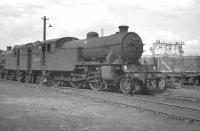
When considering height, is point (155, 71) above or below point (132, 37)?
below

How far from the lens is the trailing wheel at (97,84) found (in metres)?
14.8

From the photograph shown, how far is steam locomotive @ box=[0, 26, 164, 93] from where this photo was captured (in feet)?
45.3

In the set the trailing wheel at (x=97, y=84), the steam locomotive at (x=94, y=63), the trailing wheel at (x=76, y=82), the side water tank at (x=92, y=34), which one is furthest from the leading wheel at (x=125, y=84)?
the side water tank at (x=92, y=34)

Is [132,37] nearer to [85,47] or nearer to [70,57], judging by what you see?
[85,47]

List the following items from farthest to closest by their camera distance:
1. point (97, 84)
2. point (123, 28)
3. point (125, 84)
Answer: point (97, 84), point (123, 28), point (125, 84)

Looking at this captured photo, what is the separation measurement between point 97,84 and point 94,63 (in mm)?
1335

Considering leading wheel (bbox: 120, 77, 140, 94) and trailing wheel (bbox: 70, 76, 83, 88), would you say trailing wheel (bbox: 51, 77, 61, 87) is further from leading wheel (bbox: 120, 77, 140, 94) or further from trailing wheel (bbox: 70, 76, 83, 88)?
leading wheel (bbox: 120, 77, 140, 94)

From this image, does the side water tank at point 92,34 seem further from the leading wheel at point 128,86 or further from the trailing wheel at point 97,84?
the leading wheel at point 128,86

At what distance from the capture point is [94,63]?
48.9 feet

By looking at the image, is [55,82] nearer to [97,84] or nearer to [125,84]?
[97,84]

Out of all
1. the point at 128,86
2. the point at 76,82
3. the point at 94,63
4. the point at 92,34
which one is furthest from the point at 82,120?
the point at 92,34

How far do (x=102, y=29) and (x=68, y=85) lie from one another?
89.7 feet

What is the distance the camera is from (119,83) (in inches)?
567

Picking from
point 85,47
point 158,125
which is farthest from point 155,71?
point 158,125
